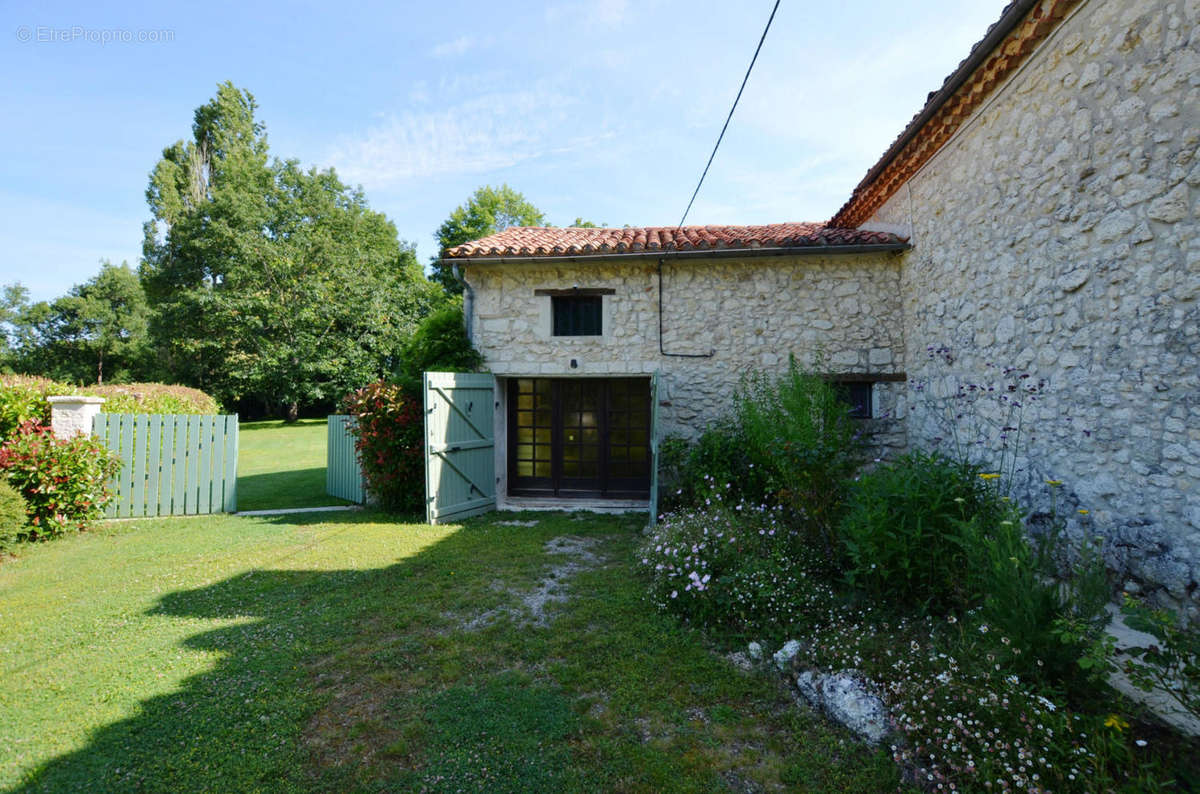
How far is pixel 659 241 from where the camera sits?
7668 mm

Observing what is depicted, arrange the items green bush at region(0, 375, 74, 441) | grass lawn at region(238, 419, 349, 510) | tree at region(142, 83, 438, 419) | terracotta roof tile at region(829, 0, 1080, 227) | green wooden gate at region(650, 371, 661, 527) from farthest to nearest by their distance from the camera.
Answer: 1. tree at region(142, 83, 438, 419)
2. grass lawn at region(238, 419, 349, 510)
3. green wooden gate at region(650, 371, 661, 527)
4. green bush at region(0, 375, 74, 441)
5. terracotta roof tile at region(829, 0, 1080, 227)

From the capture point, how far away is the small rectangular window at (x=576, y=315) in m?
7.77

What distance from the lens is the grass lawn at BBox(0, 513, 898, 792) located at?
7.64 feet

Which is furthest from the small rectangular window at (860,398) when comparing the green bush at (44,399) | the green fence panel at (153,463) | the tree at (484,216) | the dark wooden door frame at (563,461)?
the tree at (484,216)

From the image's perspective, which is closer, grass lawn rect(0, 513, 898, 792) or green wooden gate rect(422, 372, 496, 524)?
grass lawn rect(0, 513, 898, 792)

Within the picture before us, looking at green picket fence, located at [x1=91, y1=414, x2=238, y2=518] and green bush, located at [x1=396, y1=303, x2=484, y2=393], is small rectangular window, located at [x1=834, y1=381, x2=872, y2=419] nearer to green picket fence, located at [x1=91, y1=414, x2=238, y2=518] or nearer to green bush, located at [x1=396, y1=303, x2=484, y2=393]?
green bush, located at [x1=396, y1=303, x2=484, y2=393]

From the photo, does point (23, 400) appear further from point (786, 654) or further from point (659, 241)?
point (786, 654)

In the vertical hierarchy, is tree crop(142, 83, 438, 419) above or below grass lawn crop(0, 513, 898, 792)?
above

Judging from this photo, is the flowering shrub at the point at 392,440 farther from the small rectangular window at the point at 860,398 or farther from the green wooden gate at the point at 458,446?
the small rectangular window at the point at 860,398

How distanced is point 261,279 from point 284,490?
1425cm

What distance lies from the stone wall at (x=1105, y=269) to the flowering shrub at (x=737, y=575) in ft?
6.44

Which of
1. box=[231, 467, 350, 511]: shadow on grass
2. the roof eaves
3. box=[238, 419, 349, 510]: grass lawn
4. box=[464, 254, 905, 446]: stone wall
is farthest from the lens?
box=[238, 419, 349, 510]: grass lawn

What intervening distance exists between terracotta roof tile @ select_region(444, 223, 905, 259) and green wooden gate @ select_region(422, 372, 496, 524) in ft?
6.33

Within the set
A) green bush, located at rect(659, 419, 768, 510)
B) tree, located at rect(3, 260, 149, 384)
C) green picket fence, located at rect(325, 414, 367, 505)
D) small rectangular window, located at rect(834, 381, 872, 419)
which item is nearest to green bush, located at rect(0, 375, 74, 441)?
green picket fence, located at rect(325, 414, 367, 505)
